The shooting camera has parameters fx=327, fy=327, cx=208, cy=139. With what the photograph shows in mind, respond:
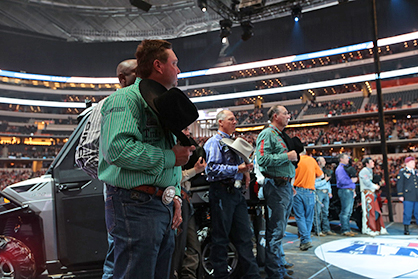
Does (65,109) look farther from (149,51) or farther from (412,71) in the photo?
(149,51)

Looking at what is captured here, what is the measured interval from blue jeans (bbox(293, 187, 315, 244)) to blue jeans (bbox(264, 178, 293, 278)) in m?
1.94

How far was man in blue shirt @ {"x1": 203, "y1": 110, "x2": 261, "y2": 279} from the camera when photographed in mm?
3434

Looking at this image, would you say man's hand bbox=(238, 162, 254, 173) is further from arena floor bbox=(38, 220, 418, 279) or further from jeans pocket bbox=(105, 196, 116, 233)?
jeans pocket bbox=(105, 196, 116, 233)

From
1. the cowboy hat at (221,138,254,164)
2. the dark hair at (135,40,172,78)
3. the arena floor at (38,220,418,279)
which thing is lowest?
the arena floor at (38,220,418,279)

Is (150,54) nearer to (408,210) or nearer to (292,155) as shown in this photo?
(292,155)

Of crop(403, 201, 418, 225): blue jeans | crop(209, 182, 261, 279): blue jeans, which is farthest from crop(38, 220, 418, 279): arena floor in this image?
crop(209, 182, 261, 279): blue jeans

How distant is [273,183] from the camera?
3855 mm

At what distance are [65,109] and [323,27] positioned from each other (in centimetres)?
3192

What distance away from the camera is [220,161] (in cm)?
364

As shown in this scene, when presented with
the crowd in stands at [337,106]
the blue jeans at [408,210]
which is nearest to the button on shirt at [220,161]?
the blue jeans at [408,210]

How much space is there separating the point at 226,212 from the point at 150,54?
86.3 inches

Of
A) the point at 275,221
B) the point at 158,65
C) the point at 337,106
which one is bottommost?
the point at 275,221

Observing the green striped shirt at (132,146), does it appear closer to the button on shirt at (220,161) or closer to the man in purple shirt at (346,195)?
the button on shirt at (220,161)

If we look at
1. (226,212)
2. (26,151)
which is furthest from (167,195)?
(26,151)
